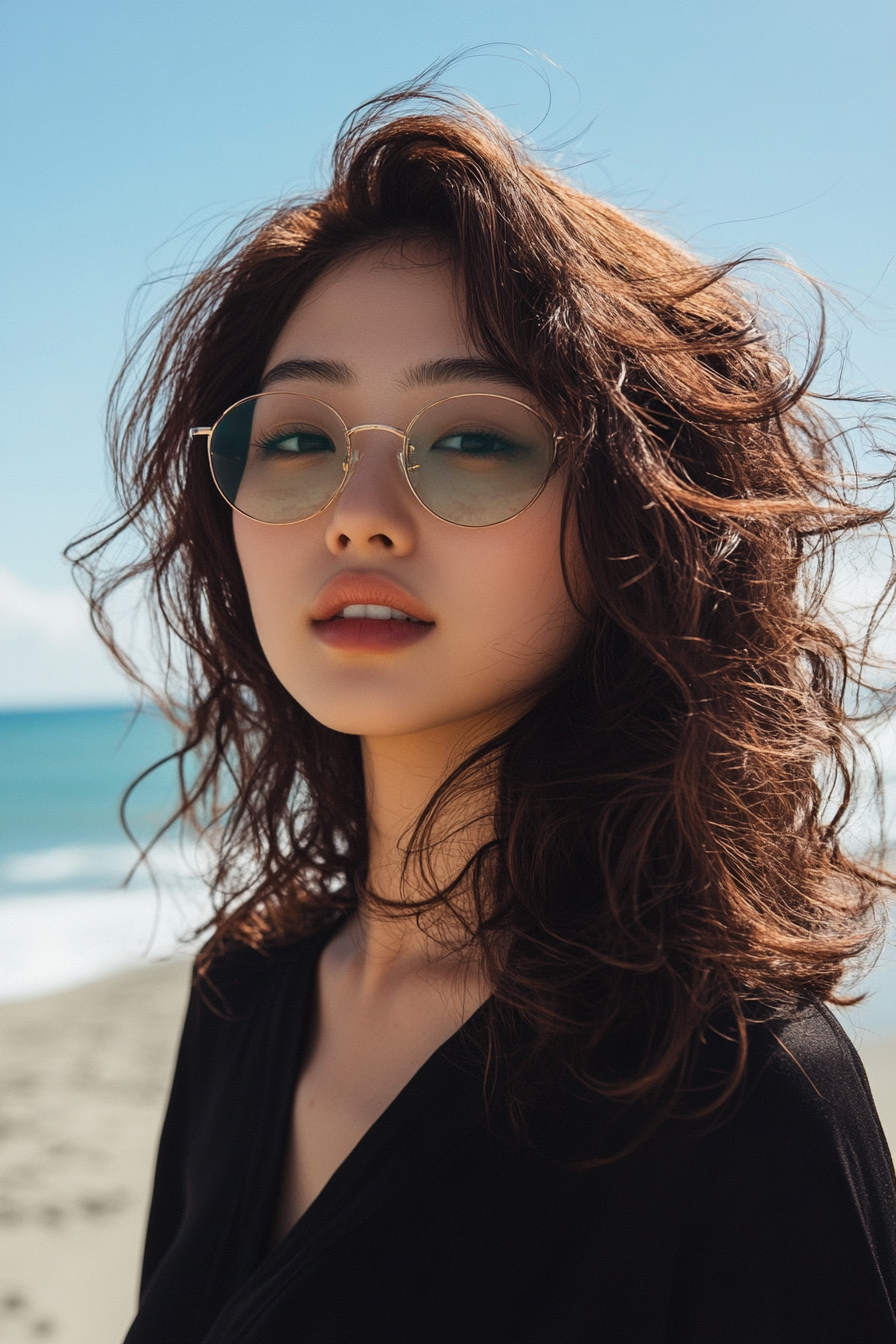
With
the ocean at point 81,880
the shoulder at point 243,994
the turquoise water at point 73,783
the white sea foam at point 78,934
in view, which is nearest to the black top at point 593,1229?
the shoulder at point 243,994

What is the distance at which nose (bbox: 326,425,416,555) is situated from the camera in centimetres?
141

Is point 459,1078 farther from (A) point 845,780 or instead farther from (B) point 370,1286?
(A) point 845,780

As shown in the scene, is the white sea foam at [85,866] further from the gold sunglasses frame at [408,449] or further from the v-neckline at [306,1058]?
the gold sunglasses frame at [408,449]

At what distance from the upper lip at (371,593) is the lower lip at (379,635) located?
17 millimetres

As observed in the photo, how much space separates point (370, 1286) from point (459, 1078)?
26 cm

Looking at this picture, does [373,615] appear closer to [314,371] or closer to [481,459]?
[481,459]

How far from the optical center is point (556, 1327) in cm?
116

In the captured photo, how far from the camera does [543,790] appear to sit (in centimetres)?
147

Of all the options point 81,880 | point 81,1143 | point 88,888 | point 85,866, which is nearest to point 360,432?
point 81,1143

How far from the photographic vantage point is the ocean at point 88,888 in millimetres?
6137

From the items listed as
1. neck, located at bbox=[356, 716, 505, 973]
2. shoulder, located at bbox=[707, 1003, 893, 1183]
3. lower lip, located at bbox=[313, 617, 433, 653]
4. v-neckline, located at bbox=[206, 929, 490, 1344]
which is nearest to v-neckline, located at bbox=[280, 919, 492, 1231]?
v-neckline, located at bbox=[206, 929, 490, 1344]

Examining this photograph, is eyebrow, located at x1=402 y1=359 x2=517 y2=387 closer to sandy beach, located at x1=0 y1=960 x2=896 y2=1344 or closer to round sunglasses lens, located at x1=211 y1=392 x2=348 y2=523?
round sunglasses lens, located at x1=211 y1=392 x2=348 y2=523

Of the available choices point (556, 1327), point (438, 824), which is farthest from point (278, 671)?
point (556, 1327)

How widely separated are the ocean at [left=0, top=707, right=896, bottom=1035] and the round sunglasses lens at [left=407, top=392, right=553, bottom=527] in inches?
36.1
